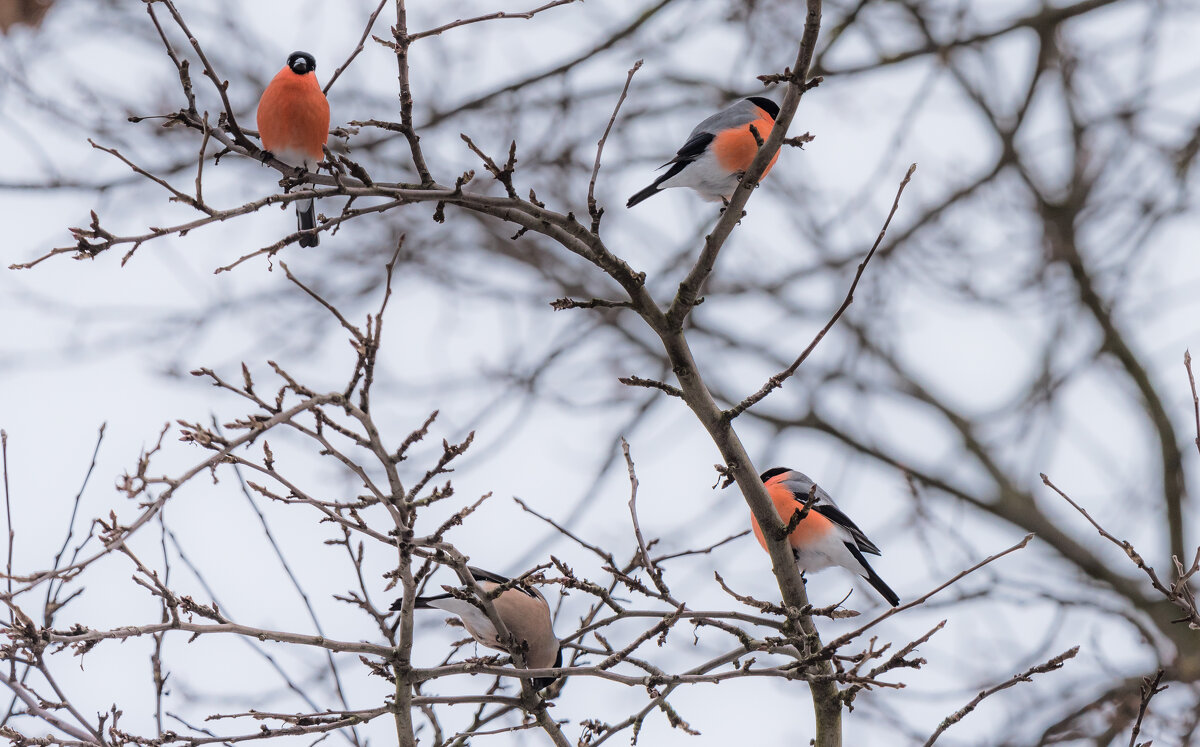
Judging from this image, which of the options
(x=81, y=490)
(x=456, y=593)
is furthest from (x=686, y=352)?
(x=81, y=490)

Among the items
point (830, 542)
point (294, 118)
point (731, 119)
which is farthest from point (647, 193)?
point (830, 542)

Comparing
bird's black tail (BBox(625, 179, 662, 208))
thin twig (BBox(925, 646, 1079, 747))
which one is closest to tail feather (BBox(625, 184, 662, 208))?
bird's black tail (BBox(625, 179, 662, 208))

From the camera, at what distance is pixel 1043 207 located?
317 inches

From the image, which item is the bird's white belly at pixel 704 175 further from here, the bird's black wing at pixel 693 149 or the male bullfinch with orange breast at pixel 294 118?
the male bullfinch with orange breast at pixel 294 118

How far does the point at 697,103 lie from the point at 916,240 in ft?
6.25

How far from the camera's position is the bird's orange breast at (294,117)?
411cm

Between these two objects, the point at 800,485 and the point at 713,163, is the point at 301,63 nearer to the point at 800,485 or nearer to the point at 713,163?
the point at 713,163

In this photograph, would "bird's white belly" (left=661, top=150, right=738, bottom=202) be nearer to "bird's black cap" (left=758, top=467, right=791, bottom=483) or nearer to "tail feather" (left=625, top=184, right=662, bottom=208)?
"tail feather" (left=625, top=184, right=662, bottom=208)

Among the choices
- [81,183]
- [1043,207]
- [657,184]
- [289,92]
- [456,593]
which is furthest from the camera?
[1043,207]

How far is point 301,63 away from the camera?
432cm

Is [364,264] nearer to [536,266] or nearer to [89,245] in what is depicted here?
[536,266]

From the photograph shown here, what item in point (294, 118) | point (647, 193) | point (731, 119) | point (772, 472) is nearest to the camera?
point (294, 118)

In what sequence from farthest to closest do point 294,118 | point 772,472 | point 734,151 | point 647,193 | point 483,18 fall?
1. point 772,472
2. point 734,151
3. point 647,193
4. point 294,118
5. point 483,18

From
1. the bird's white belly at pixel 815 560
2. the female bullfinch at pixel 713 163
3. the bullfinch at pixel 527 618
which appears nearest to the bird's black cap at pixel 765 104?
the female bullfinch at pixel 713 163
